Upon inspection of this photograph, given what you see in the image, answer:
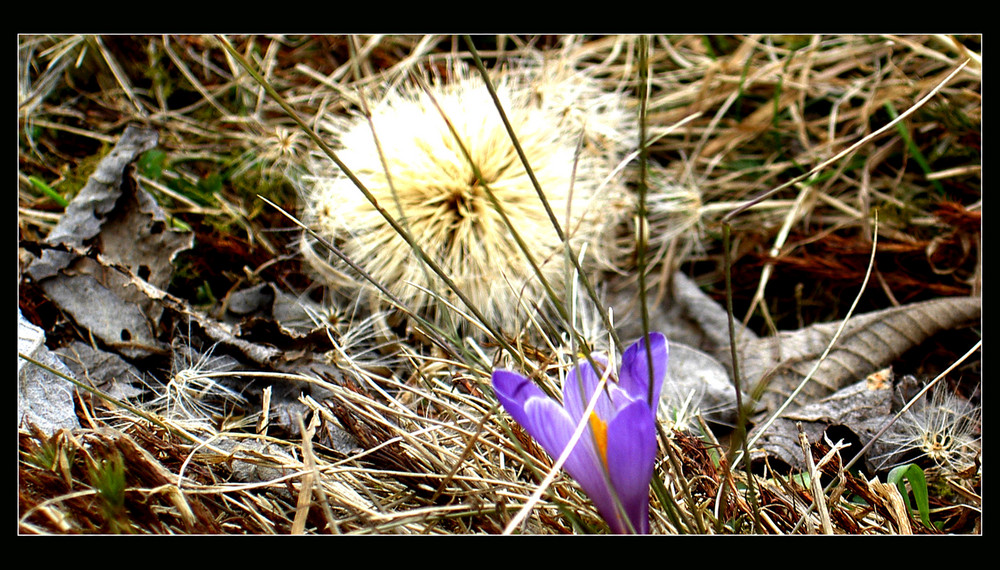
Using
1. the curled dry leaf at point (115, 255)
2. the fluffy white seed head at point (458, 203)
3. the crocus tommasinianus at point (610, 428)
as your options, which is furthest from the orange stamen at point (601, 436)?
the curled dry leaf at point (115, 255)

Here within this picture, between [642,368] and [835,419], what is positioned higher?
[642,368]

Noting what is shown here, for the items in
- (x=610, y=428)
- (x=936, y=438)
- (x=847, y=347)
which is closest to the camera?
(x=610, y=428)

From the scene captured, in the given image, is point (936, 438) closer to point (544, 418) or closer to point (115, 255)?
point (544, 418)

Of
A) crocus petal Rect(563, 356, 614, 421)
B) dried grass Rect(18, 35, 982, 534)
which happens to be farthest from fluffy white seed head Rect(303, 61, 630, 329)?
crocus petal Rect(563, 356, 614, 421)

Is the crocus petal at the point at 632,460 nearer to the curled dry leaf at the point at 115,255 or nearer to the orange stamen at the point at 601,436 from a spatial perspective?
the orange stamen at the point at 601,436

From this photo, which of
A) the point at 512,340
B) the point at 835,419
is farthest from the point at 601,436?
the point at 835,419

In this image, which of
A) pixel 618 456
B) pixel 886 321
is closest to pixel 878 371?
pixel 886 321
